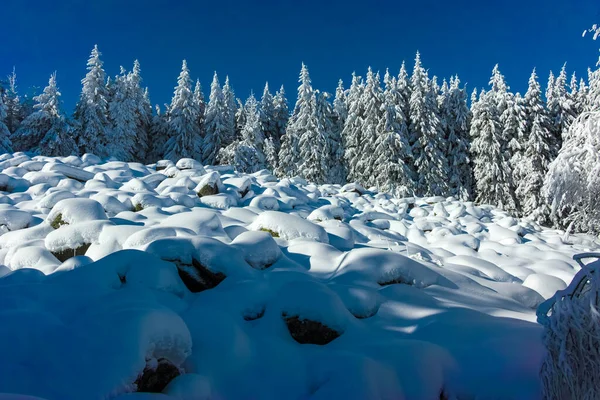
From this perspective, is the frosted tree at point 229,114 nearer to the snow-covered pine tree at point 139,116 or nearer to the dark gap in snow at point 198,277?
the snow-covered pine tree at point 139,116

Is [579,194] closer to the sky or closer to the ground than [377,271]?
closer to the sky

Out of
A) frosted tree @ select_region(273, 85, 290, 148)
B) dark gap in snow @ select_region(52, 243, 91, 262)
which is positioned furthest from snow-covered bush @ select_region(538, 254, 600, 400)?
frosted tree @ select_region(273, 85, 290, 148)

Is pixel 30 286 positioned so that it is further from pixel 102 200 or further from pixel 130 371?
pixel 102 200

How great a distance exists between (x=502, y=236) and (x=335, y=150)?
1996cm

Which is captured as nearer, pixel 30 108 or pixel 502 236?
pixel 502 236

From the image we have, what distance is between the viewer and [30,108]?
1204 inches

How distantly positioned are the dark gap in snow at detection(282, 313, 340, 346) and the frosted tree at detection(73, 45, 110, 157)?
2715cm

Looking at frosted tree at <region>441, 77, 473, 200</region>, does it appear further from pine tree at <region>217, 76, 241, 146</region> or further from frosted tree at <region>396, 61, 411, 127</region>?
pine tree at <region>217, 76, 241, 146</region>

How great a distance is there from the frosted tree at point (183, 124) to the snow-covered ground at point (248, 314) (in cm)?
2451

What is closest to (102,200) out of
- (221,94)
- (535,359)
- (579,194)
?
(535,359)

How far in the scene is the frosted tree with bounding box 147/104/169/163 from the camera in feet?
107

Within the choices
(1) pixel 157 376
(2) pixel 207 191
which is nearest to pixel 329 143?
(2) pixel 207 191

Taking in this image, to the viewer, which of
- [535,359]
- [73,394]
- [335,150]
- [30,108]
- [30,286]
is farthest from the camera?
[30,108]

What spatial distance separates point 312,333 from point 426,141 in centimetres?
2244
